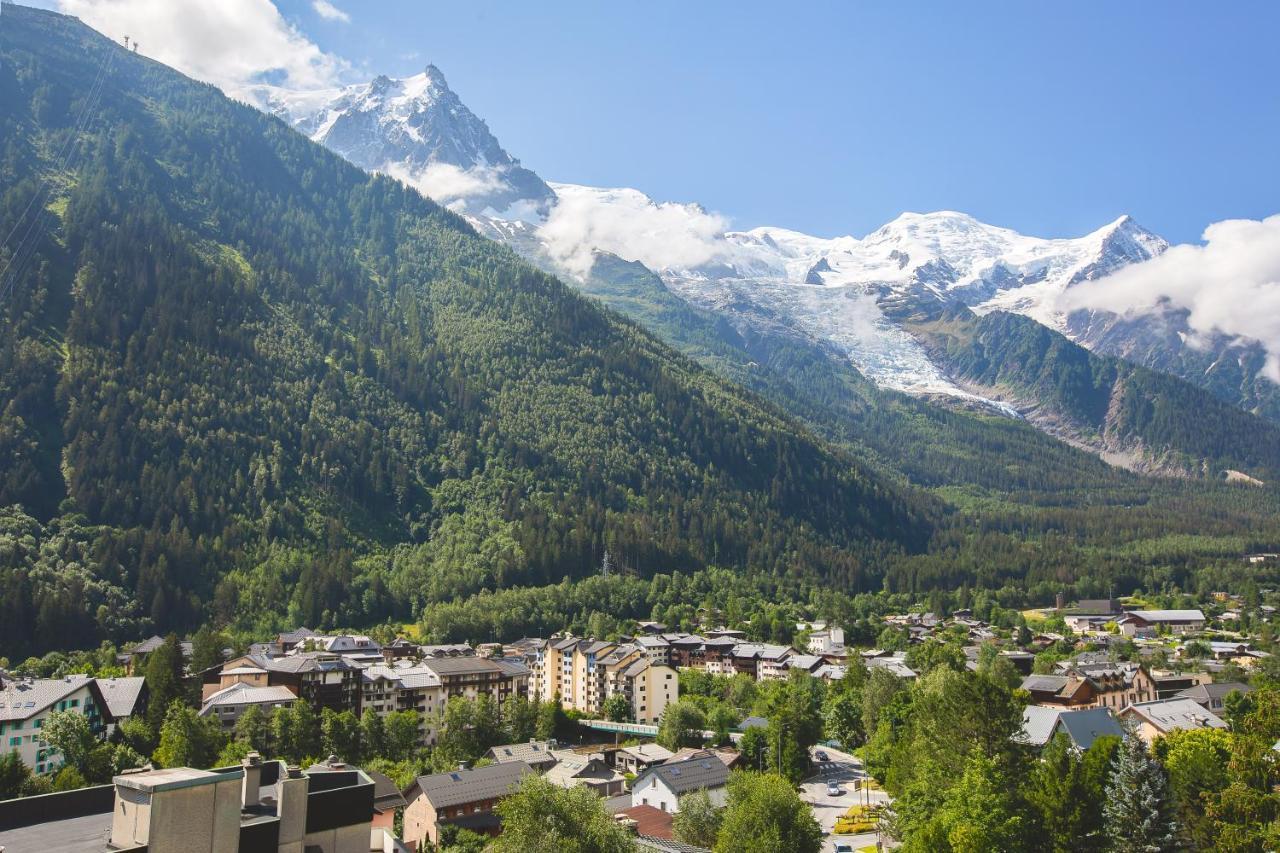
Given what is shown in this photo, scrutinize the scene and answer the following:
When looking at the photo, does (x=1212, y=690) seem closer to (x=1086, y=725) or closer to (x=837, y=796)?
(x=1086, y=725)

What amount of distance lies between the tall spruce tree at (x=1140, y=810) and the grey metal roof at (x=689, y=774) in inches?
1170

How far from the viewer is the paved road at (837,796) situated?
65.2 meters

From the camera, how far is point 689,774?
73.9m

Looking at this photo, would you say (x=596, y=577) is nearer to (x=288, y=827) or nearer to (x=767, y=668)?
(x=767, y=668)


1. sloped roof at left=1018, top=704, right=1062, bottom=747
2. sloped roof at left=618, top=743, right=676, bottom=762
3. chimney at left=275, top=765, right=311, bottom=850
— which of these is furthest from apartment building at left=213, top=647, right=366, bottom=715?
chimney at left=275, top=765, right=311, bottom=850

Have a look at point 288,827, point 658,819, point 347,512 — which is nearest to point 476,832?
point 658,819

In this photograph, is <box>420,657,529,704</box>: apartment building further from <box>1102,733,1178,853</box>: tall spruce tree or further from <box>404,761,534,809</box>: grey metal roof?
<box>1102,733,1178,853</box>: tall spruce tree

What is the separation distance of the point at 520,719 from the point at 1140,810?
58.3 m

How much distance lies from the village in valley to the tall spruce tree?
13.6ft

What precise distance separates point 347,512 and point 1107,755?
14358 cm

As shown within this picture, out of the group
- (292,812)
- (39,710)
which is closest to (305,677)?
(39,710)

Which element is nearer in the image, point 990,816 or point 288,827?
point 288,827

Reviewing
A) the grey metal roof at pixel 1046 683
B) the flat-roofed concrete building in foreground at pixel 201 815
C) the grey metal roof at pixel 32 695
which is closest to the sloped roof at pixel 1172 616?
the grey metal roof at pixel 1046 683

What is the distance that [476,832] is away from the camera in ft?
208
